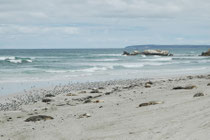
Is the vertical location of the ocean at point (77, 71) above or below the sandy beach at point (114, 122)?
below

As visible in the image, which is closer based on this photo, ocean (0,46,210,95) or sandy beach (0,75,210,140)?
sandy beach (0,75,210,140)

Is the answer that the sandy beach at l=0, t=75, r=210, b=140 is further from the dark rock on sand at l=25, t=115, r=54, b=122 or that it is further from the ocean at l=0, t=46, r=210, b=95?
the ocean at l=0, t=46, r=210, b=95

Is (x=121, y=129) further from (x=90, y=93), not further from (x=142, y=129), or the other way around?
(x=90, y=93)

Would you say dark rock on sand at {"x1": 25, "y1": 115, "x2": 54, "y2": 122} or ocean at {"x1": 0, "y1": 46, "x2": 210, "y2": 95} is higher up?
dark rock on sand at {"x1": 25, "y1": 115, "x2": 54, "y2": 122}

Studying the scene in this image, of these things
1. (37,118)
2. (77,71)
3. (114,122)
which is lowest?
(77,71)

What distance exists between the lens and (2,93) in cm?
1789

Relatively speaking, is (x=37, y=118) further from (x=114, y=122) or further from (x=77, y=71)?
(x=77, y=71)

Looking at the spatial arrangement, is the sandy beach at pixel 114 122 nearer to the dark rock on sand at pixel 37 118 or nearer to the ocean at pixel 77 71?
the dark rock on sand at pixel 37 118

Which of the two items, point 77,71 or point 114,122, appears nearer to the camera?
point 114,122

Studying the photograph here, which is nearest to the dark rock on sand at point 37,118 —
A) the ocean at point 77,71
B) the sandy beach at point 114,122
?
the sandy beach at point 114,122

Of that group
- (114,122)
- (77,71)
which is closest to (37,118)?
(114,122)

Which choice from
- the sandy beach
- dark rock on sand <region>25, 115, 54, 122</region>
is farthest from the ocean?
dark rock on sand <region>25, 115, 54, 122</region>

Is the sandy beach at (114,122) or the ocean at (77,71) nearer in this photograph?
the sandy beach at (114,122)

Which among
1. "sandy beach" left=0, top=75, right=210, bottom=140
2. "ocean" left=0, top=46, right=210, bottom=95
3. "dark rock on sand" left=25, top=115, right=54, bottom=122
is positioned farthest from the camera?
"ocean" left=0, top=46, right=210, bottom=95
